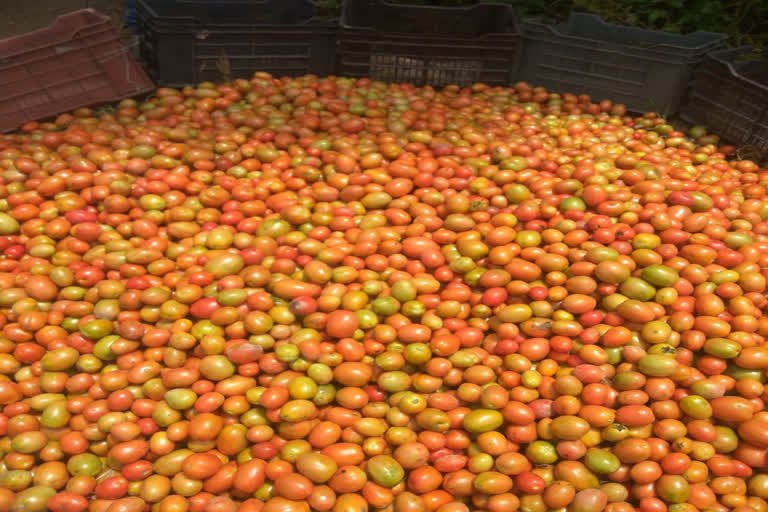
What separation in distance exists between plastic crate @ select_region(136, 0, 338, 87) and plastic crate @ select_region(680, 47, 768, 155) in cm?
390

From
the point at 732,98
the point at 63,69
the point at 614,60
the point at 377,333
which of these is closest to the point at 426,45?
the point at 614,60

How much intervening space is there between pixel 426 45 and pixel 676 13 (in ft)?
12.8

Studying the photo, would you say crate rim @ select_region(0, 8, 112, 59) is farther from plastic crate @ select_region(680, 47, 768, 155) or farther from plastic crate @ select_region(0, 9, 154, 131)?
plastic crate @ select_region(680, 47, 768, 155)

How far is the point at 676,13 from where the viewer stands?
7129 millimetres

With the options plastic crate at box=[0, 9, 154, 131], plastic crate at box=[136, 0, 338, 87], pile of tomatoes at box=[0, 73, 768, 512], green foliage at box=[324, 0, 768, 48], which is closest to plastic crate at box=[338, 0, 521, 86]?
plastic crate at box=[136, 0, 338, 87]

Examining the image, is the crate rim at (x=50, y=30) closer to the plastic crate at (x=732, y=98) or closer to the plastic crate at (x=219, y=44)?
the plastic crate at (x=219, y=44)

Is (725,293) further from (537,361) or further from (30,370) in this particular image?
(30,370)

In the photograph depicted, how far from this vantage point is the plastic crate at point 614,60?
18.2ft

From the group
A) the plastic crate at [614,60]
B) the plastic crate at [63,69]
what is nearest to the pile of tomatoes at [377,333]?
the plastic crate at [63,69]

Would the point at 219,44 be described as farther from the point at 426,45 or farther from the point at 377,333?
the point at 377,333

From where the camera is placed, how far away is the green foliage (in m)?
6.88

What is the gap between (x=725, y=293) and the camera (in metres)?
3.05

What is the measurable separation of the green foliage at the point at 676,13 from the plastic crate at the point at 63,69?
330cm

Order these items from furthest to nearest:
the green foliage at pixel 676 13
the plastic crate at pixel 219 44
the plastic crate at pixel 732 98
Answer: the green foliage at pixel 676 13 → the plastic crate at pixel 219 44 → the plastic crate at pixel 732 98
